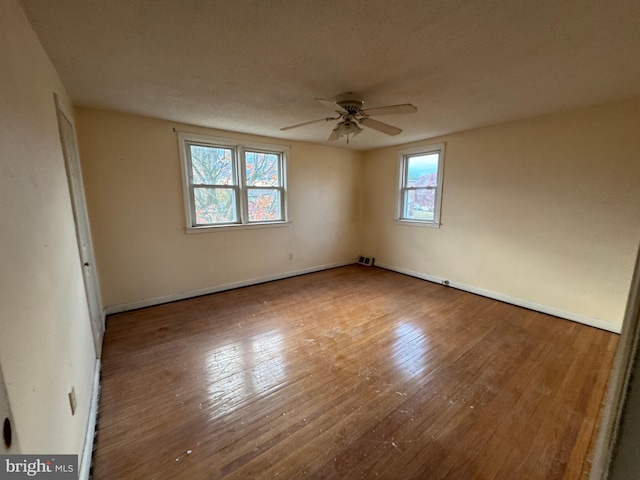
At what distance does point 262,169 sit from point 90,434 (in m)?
3.50

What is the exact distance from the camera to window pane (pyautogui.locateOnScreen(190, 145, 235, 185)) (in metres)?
3.66

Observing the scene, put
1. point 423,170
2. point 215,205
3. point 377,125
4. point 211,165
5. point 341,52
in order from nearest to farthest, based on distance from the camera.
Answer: point 341,52 → point 377,125 → point 211,165 → point 215,205 → point 423,170

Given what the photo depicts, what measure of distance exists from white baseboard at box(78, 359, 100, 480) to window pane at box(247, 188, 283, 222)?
8.81 ft

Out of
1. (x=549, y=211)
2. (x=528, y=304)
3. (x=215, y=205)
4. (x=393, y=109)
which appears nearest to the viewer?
(x=393, y=109)

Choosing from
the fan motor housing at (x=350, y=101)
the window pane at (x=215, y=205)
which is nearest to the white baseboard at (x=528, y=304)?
the fan motor housing at (x=350, y=101)

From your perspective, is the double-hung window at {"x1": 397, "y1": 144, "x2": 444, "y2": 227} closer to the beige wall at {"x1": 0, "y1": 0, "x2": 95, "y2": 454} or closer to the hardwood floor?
the hardwood floor

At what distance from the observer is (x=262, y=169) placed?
4230 mm

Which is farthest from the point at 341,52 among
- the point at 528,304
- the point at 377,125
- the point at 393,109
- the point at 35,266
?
the point at 528,304

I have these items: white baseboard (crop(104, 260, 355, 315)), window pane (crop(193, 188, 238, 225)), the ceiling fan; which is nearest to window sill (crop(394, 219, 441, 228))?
white baseboard (crop(104, 260, 355, 315))

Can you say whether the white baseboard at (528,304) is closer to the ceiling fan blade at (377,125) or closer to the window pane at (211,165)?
the ceiling fan blade at (377,125)

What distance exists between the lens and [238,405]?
187 centimetres

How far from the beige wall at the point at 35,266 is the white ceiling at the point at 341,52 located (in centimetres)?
39

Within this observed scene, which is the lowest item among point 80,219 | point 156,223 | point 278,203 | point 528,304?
point 528,304

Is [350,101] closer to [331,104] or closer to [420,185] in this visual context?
[331,104]
